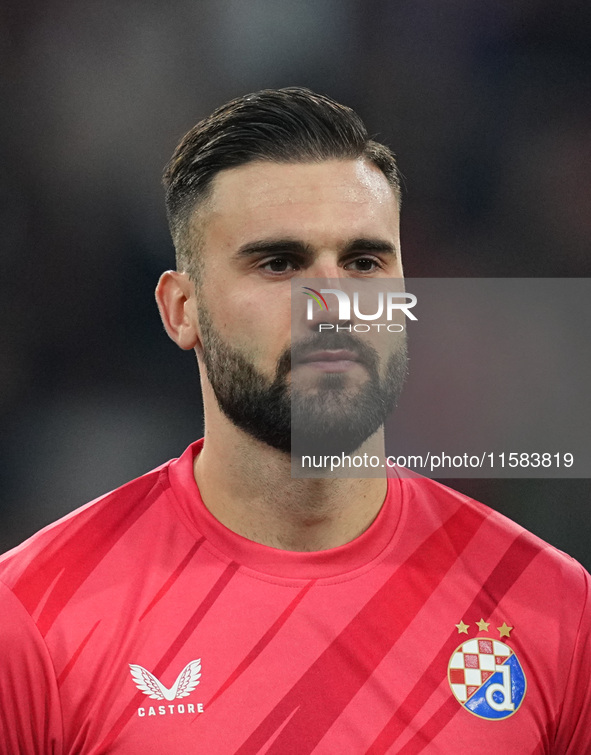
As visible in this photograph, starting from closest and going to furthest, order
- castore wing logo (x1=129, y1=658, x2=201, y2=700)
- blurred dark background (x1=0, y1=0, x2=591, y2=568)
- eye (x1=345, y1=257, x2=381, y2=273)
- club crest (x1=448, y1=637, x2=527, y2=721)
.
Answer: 1. castore wing logo (x1=129, y1=658, x2=201, y2=700)
2. club crest (x1=448, y1=637, x2=527, y2=721)
3. eye (x1=345, y1=257, x2=381, y2=273)
4. blurred dark background (x1=0, y1=0, x2=591, y2=568)

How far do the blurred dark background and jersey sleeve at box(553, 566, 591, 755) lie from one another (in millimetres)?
494

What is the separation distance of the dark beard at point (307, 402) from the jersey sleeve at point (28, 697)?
33.0 inches

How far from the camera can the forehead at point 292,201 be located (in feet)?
8.03

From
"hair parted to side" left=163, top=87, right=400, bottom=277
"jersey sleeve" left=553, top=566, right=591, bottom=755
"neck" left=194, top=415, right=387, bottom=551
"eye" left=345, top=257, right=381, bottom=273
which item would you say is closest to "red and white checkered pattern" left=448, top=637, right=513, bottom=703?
"jersey sleeve" left=553, top=566, right=591, bottom=755

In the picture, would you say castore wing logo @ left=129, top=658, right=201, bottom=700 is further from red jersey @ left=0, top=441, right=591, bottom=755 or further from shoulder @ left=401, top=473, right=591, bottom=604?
shoulder @ left=401, top=473, right=591, bottom=604

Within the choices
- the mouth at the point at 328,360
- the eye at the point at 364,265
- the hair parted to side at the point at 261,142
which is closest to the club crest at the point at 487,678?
the mouth at the point at 328,360

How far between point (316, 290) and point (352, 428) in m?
0.41

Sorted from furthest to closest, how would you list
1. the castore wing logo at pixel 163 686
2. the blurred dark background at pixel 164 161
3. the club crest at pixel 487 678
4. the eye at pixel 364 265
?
the blurred dark background at pixel 164 161, the eye at pixel 364 265, the club crest at pixel 487 678, the castore wing logo at pixel 163 686

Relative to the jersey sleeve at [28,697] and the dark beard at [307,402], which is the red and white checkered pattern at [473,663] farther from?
the jersey sleeve at [28,697]

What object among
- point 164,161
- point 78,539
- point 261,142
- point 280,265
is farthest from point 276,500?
point 164,161

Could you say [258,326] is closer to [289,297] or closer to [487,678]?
[289,297]

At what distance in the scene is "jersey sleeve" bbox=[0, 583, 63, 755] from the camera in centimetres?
229

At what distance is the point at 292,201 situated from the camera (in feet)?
8.05

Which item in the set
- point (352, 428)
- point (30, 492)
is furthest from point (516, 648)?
point (30, 492)
